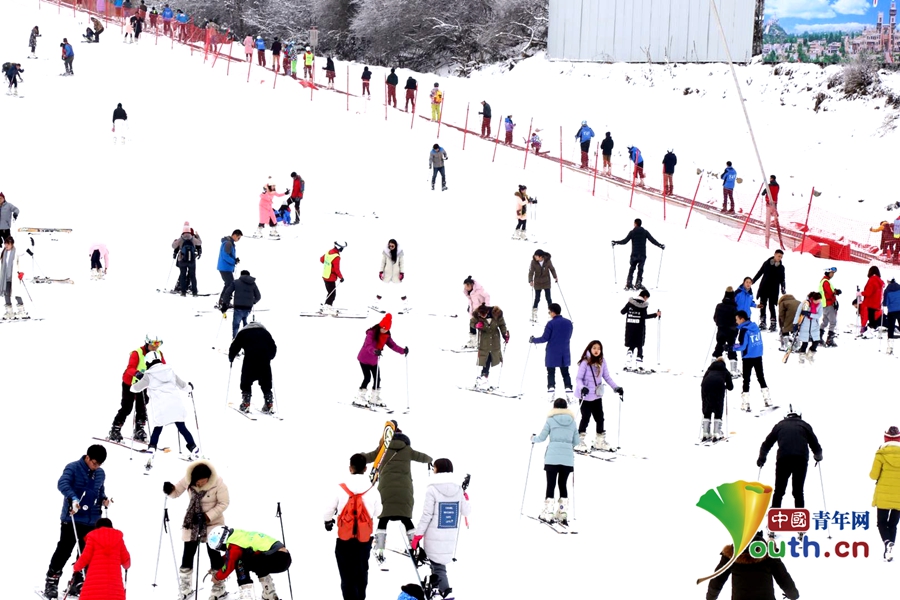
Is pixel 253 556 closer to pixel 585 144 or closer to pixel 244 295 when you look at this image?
pixel 244 295

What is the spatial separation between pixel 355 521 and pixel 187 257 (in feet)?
43.7

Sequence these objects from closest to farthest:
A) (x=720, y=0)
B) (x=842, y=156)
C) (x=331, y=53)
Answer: (x=842, y=156) → (x=720, y=0) → (x=331, y=53)

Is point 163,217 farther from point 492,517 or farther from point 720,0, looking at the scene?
point 720,0

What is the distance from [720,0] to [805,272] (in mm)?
23664

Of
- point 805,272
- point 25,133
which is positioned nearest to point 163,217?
point 25,133

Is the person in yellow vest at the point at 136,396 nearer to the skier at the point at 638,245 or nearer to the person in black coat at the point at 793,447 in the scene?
the person in black coat at the point at 793,447

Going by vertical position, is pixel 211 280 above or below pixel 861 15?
below

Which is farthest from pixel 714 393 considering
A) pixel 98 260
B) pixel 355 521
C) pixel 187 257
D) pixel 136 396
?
pixel 98 260

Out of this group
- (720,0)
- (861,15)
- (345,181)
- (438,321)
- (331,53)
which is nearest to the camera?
(438,321)

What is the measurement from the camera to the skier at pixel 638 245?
2425 centimetres

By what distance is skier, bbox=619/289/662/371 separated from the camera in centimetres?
1858

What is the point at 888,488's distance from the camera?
12719 millimetres

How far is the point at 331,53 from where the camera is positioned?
5894 centimetres

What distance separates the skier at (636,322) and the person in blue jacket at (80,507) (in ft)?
29.5
